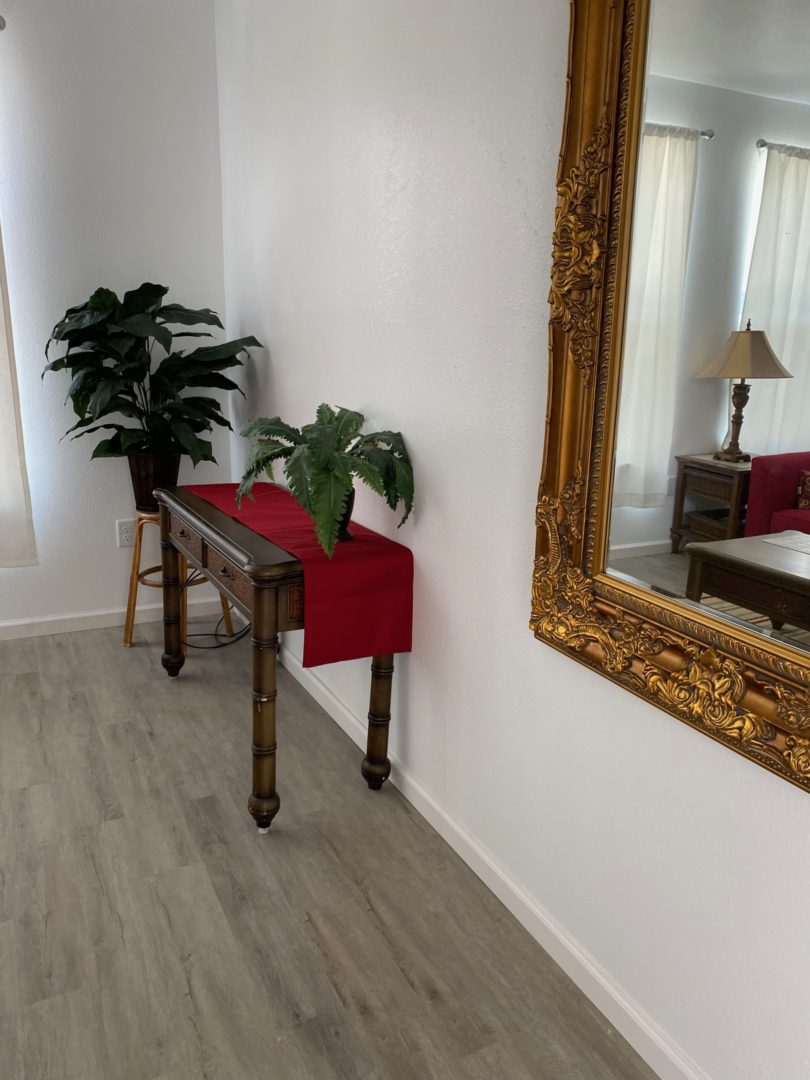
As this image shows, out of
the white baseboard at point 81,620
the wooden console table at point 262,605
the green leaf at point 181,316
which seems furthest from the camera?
the white baseboard at point 81,620

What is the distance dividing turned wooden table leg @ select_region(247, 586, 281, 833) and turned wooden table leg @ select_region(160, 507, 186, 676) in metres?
1.02

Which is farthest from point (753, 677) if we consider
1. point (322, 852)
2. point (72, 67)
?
point (72, 67)

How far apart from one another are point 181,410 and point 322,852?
1823 mm

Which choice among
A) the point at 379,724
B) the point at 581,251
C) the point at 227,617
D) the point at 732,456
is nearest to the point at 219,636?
the point at 227,617

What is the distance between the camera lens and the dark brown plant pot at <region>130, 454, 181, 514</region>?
10.9ft

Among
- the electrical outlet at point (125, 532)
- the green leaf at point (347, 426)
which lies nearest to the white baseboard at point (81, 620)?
the electrical outlet at point (125, 532)

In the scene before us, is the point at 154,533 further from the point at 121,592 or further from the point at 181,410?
the point at 181,410

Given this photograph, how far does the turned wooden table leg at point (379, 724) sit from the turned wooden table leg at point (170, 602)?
1026mm

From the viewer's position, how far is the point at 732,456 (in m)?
1.26

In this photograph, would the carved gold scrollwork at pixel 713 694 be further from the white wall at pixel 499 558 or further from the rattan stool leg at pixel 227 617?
the rattan stool leg at pixel 227 617

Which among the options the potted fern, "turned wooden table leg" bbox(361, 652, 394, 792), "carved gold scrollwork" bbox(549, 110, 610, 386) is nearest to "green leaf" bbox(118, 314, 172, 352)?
the potted fern

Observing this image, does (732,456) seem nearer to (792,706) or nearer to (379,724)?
(792,706)

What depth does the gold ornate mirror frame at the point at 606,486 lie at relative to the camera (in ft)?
4.02

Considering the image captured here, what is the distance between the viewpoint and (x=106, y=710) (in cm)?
292
